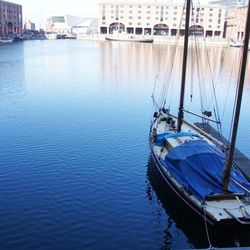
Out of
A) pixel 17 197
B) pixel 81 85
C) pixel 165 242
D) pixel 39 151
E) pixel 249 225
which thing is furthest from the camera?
pixel 81 85

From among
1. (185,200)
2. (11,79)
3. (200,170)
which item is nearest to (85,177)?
(185,200)

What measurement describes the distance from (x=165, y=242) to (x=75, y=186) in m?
10.0

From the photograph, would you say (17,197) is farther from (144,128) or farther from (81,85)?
(81,85)

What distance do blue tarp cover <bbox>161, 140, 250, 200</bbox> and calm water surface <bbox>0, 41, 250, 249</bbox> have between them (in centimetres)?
259

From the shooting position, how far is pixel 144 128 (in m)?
48.0

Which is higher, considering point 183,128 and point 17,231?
point 183,128

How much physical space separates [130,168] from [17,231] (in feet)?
44.7

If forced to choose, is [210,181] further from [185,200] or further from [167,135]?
[167,135]

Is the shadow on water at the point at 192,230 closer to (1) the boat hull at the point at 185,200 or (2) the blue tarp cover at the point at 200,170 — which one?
(1) the boat hull at the point at 185,200

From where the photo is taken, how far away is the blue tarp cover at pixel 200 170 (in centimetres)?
2425

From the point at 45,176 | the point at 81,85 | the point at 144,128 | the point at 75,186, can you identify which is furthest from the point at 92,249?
the point at 81,85

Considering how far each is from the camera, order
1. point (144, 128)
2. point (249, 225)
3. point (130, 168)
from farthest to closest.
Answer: point (144, 128) < point (130, 168) < point (249, 225)

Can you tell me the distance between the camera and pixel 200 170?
2502 centimetres

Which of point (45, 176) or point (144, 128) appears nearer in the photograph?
point (45, 176)
